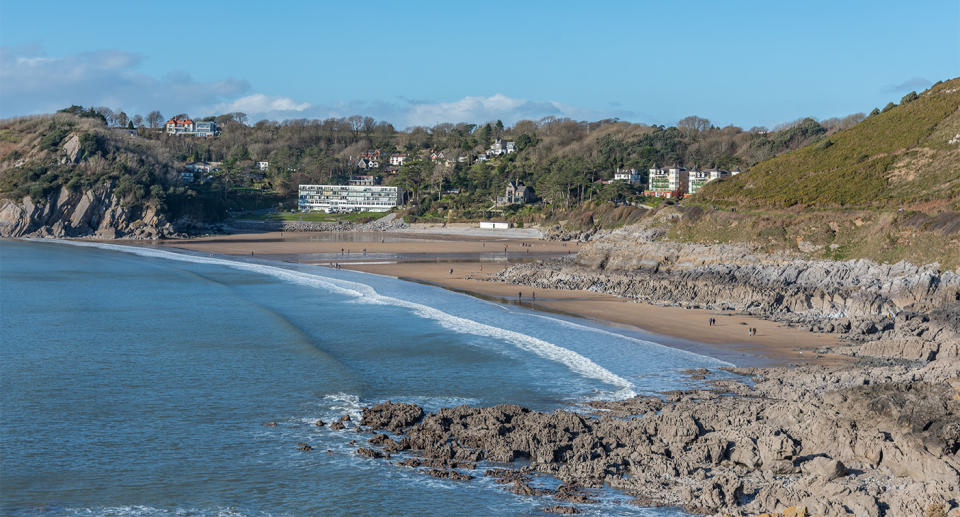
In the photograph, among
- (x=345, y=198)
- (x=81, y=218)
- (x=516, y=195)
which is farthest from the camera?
(x=345, y=198)

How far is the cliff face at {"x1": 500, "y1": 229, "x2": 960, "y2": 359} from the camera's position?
26.1m

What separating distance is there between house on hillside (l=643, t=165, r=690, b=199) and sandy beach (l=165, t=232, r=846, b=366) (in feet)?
91.8

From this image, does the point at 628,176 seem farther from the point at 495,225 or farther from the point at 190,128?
the point at 190,128

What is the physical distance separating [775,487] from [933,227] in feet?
87.0

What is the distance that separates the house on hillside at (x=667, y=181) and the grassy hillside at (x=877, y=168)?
131 feet

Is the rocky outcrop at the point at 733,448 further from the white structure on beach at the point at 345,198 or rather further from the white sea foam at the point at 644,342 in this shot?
the white structure on beach at the point at 345,198

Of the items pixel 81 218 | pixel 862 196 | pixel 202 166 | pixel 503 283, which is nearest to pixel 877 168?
pixel 862 196

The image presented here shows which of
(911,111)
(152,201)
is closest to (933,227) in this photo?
(911,111)

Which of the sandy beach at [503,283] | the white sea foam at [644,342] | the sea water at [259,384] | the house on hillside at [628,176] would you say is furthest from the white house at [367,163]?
the white sea foam at [644,342]

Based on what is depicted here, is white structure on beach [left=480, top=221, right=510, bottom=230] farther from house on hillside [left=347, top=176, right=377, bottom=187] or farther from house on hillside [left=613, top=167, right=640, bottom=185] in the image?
house on hillside [left=347, top=176, right=377, bottom=187]

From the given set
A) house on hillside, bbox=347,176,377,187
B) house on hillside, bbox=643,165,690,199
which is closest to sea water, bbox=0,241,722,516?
house on hillside, bbox=643,165,690,199

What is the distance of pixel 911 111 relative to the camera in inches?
2195

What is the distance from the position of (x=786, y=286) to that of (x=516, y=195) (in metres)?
73.0

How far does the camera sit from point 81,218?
91312 mm
